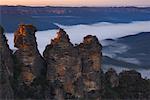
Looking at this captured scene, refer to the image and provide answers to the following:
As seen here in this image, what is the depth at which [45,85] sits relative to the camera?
4756cm

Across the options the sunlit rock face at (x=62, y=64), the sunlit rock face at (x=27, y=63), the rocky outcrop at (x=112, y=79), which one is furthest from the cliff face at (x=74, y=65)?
the rocky outcrop at (x=112, y=79)

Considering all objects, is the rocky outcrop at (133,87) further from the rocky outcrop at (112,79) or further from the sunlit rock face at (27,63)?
the sunlit rock face at (27,63)

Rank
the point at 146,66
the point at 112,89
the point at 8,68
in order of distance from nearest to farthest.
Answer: the point at 8,68 < the point at 112,89 < the point at 146,66

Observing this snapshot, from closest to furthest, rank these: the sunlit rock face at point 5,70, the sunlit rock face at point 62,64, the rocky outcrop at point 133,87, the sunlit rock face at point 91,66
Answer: the sunlit rock face at point 5,70 < the sunlit rock face at point 62,64 < the sunlit rock face at point 91,66 < the rocky outcrop at point 133,87

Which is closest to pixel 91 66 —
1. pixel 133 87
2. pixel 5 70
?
pixel 133 87

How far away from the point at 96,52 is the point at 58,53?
12.8 feet

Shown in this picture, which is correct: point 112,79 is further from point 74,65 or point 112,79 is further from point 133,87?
point 74,65

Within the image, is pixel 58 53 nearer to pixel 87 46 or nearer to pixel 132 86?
→ pixel 87 46

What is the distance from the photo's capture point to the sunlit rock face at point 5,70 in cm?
4284

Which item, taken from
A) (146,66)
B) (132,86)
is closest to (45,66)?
(132,86)

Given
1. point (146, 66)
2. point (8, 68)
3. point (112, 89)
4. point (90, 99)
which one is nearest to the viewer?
point (8, 68)

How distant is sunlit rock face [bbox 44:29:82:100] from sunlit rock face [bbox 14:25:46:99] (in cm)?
135

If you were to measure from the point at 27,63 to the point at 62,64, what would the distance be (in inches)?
121

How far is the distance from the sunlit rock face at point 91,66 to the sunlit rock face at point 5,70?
6.77 m
